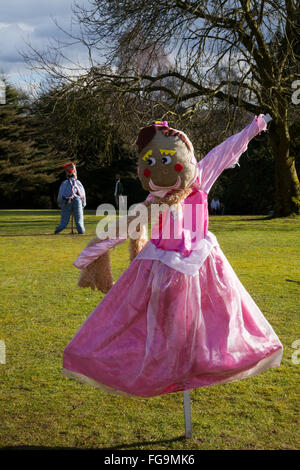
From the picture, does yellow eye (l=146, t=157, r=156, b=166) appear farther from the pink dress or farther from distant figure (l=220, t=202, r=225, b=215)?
distant figure (l=220, t=202, r=225, b=215)

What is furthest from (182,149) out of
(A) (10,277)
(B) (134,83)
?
(B) (134,83)

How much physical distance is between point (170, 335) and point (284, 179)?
19183 millimetres

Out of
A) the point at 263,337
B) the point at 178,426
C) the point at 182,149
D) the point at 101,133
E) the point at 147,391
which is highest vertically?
the point at 101,133

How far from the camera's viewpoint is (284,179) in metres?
21.7

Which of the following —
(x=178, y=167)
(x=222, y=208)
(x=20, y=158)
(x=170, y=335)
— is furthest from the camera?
(x=20, y=158)

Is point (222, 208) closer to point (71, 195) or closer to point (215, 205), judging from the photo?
point (215, 205)

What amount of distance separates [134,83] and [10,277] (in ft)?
33.6

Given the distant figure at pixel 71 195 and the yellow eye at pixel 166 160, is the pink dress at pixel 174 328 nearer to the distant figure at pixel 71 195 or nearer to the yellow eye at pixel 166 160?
the yellow eye at pixel 166 160

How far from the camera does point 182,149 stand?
379cm

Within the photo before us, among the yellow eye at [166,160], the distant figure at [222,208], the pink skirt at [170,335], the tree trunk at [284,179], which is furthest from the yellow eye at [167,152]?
the distant figure at [222,208]

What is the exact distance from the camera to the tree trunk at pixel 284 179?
21.6 metres

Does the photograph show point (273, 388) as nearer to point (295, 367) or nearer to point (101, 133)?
point (295, 367)

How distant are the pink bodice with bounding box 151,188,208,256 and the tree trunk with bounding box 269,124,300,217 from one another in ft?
60.5

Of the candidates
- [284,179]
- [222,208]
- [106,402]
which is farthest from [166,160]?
[222,208]
